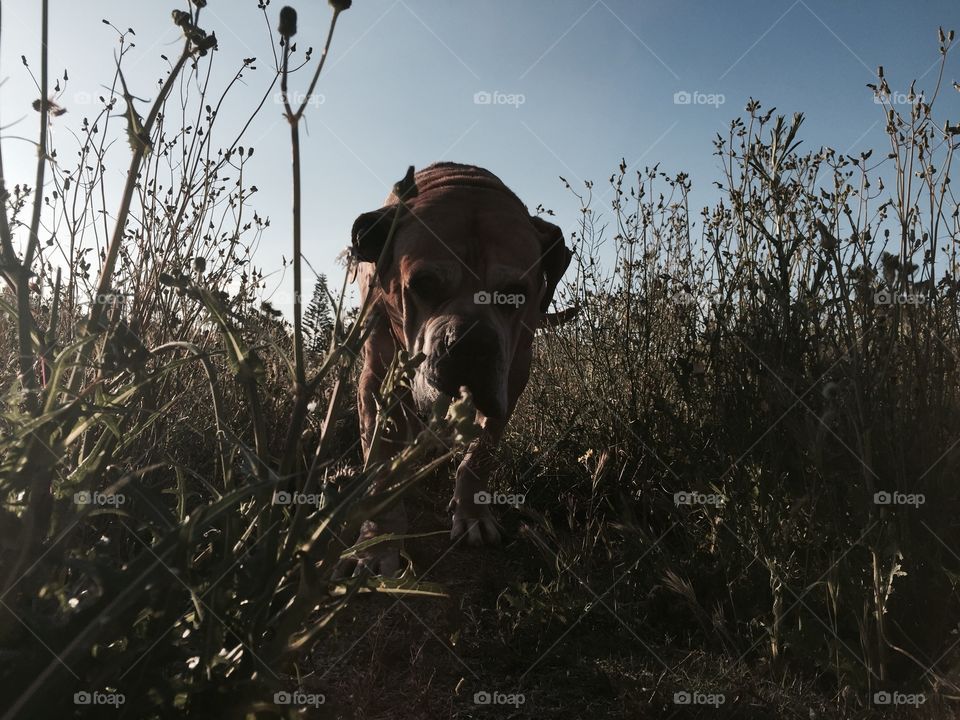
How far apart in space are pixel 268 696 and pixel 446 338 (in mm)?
1947

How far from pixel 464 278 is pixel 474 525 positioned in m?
1.11

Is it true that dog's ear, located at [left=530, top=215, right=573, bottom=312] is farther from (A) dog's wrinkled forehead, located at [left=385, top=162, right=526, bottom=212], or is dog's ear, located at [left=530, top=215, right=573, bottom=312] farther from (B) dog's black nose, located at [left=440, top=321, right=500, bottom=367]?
(B) dog's black nose, located at [left=440, top=321, right=500, bottom=367]

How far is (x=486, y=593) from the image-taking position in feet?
8.72

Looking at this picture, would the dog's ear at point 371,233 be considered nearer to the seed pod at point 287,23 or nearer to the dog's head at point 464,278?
the dog's head at point 464,278

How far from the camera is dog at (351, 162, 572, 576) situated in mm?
2877

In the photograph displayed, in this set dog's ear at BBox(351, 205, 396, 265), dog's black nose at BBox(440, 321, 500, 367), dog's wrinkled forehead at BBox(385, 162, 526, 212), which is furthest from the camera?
dog's wrinkled forehead at BBox(385, 162, 526, 212)

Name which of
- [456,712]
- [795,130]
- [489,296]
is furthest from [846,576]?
[489,296]

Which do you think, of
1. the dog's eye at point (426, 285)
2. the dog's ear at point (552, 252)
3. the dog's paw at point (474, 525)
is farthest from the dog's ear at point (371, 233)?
the dog's paw at point (474, 525)

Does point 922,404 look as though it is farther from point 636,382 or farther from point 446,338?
point 446,338

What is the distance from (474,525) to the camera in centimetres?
316

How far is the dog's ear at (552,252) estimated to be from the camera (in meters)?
3.90

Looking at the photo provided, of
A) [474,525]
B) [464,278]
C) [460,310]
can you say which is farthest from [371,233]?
[474,525]

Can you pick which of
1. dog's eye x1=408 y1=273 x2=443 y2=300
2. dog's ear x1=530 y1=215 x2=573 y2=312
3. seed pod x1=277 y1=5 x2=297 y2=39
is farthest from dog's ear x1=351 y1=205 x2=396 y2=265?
seed pod x1=277 y1=5 x2=297 y2=39

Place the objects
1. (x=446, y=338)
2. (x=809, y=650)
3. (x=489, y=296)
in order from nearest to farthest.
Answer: (x=809, y=650)
(x=446, y=338)
(x=489, y=296)
